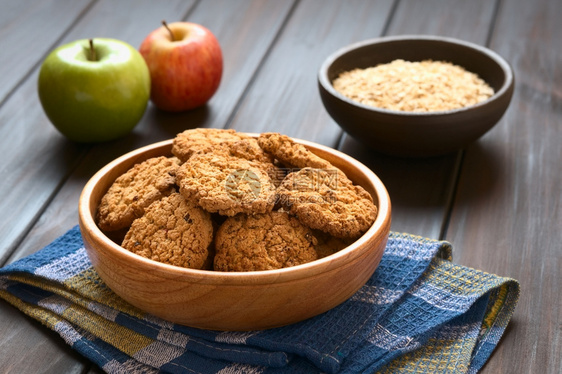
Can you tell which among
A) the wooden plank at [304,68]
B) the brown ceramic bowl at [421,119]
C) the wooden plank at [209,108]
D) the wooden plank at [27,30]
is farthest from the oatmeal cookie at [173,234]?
the wooden plank at [27,30]

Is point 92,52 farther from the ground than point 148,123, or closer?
farther from the ground

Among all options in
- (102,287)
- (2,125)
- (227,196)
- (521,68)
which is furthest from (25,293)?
(521,68)

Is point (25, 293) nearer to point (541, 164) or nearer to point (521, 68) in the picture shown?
point (541, 164)

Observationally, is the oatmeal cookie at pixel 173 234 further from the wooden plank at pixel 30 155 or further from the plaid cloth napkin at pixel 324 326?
the wooden plank at pixel 30 155

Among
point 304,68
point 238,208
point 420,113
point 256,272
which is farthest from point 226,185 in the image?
point 304,68

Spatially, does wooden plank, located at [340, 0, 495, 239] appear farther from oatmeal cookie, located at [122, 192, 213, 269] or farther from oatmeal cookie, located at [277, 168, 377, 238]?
oatmeal cookie, located at [122, 192, 213, 269]

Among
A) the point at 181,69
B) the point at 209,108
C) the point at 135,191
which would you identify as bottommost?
the point at 209,108

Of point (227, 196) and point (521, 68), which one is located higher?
point (227, 196)

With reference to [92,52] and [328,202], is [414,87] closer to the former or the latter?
[328,202]
